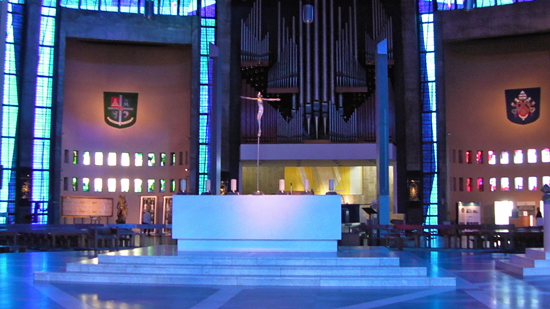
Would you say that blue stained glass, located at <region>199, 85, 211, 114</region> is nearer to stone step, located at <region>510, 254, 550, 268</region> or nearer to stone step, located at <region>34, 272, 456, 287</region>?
stone step, located at <region>510, 254, 550, 268</region>

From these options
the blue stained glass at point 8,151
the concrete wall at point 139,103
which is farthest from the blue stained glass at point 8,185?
the concrete wall at point 139,103

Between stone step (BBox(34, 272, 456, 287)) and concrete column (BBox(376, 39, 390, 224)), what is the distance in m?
10.6

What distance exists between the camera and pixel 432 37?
926 inches

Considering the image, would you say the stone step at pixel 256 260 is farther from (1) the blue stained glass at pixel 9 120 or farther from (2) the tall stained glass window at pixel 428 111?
(1) the blue stained glass at pixel 9 120

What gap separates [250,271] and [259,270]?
4.3 inches

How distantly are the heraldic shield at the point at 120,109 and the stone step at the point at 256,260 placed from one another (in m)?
18.1

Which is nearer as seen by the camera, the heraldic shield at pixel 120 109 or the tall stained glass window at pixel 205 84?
the tall stained glass window at pixel 205 84

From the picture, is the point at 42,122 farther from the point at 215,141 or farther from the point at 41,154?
the point at 215,141

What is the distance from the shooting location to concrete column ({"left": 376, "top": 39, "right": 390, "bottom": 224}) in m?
17.9

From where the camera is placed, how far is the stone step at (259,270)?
7223 mm

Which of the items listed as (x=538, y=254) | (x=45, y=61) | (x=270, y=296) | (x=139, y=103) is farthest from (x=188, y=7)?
(x=270, y=296)

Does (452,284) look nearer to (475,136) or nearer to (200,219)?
(200,219)

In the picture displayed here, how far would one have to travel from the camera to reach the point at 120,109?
25172mm

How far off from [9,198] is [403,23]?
16021 millimetres
